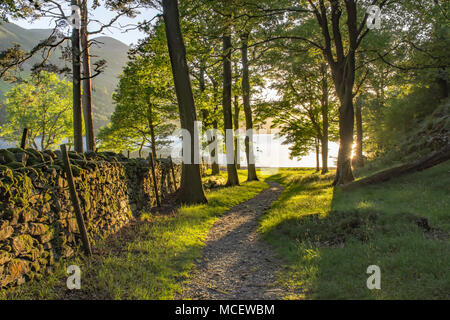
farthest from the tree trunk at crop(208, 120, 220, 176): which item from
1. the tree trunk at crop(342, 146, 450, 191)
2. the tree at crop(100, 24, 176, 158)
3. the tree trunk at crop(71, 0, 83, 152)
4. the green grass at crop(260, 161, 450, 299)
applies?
the green grass at crop(260, 161, 450, 299)

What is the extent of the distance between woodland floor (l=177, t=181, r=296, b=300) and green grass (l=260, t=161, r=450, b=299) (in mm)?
329

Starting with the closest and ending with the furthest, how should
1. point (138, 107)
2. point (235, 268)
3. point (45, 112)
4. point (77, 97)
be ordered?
point (235, 268) < point (77, 97) < point (138, 107) < point (45, 112)

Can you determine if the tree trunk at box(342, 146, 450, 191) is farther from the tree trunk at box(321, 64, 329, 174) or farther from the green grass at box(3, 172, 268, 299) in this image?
the tree trunk at box(321, 64, 329, 174)

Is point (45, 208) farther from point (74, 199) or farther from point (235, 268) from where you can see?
point (235, 268)

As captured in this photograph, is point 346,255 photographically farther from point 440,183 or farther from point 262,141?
point 262,141

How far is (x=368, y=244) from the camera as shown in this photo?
570 centimetres

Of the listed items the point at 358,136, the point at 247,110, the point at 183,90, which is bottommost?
the point at 358,136

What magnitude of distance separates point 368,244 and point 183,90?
942 cm

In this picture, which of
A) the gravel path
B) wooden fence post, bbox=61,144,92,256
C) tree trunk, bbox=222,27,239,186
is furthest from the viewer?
tree trunk, bbox=222,27,239,186

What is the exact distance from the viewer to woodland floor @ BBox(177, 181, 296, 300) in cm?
465

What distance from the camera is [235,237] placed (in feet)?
26.4

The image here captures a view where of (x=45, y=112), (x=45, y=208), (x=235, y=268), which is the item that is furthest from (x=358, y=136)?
(x=45, y=112)

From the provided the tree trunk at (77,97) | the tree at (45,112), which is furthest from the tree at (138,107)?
the tree at (45,112)
